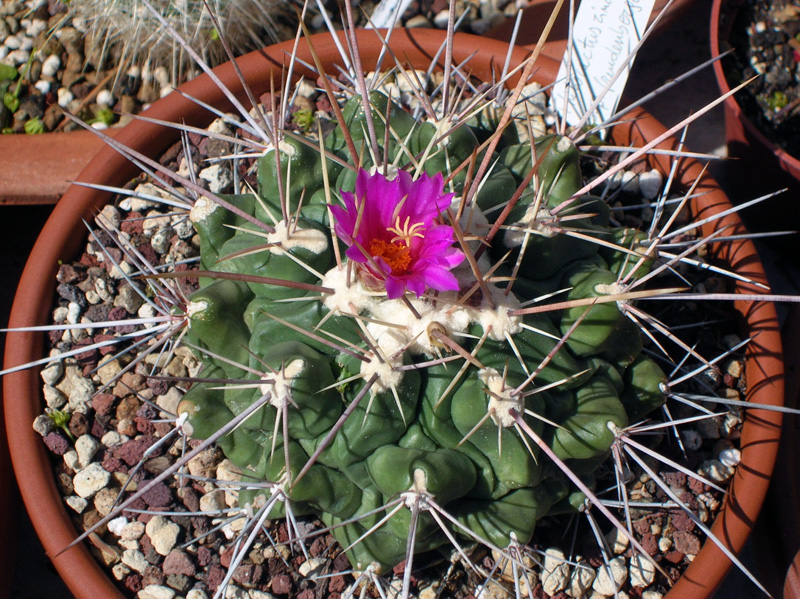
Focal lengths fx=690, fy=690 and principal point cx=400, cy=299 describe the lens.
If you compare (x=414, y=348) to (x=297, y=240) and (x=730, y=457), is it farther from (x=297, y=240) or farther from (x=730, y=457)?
(x=730, y=457)

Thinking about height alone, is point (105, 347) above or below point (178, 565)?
above


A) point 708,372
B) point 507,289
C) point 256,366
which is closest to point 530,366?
point 507,289

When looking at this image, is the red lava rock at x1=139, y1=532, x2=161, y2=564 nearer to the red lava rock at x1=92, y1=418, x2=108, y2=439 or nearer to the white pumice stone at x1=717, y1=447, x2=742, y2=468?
the red lava rock at x1=92, y1=418, x2=108, y2=439

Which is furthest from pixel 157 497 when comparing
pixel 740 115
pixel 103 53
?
pixel 740 115

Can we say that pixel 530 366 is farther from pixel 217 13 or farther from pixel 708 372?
pixel 217 13

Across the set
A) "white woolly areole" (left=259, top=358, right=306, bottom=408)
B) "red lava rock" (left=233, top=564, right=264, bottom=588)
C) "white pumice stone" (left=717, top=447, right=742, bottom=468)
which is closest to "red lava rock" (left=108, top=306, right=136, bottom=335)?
"red lava rock" (left=233, top=564, right=264, bottom=588)
